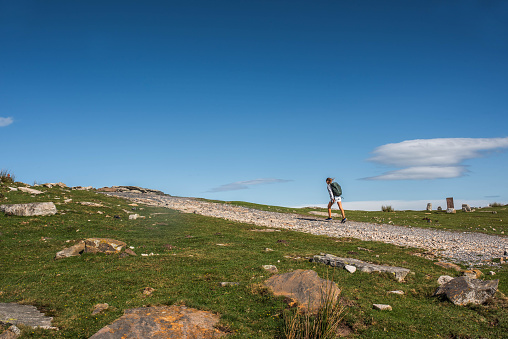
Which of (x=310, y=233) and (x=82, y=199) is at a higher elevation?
(x=82, y=199)

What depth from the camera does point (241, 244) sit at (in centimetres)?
2028

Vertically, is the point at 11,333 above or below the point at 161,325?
below

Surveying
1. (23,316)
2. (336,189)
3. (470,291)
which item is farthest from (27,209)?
(470,291)

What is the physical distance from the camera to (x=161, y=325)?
8.29m

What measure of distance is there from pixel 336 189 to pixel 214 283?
22854 mm

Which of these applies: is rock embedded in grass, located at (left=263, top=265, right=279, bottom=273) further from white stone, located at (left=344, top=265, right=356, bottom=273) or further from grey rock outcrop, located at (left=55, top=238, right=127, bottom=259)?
grey rock outcrop, located at (left=55, top=238, right=127, bottom=259)

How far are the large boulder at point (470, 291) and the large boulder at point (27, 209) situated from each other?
26.4 m

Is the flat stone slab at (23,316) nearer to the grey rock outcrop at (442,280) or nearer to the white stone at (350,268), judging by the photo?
the white stone at (350,268)

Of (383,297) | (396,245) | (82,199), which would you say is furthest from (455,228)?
(82,199)

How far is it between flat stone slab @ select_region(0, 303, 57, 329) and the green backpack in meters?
27.1

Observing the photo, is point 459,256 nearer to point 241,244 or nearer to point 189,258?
point 241,244

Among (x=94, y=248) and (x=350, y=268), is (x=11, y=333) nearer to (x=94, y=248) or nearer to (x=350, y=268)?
(x=94, y=248)

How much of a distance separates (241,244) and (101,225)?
11066 mm

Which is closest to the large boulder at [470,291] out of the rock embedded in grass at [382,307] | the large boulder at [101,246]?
the rock embedded in grass at [382,307]
